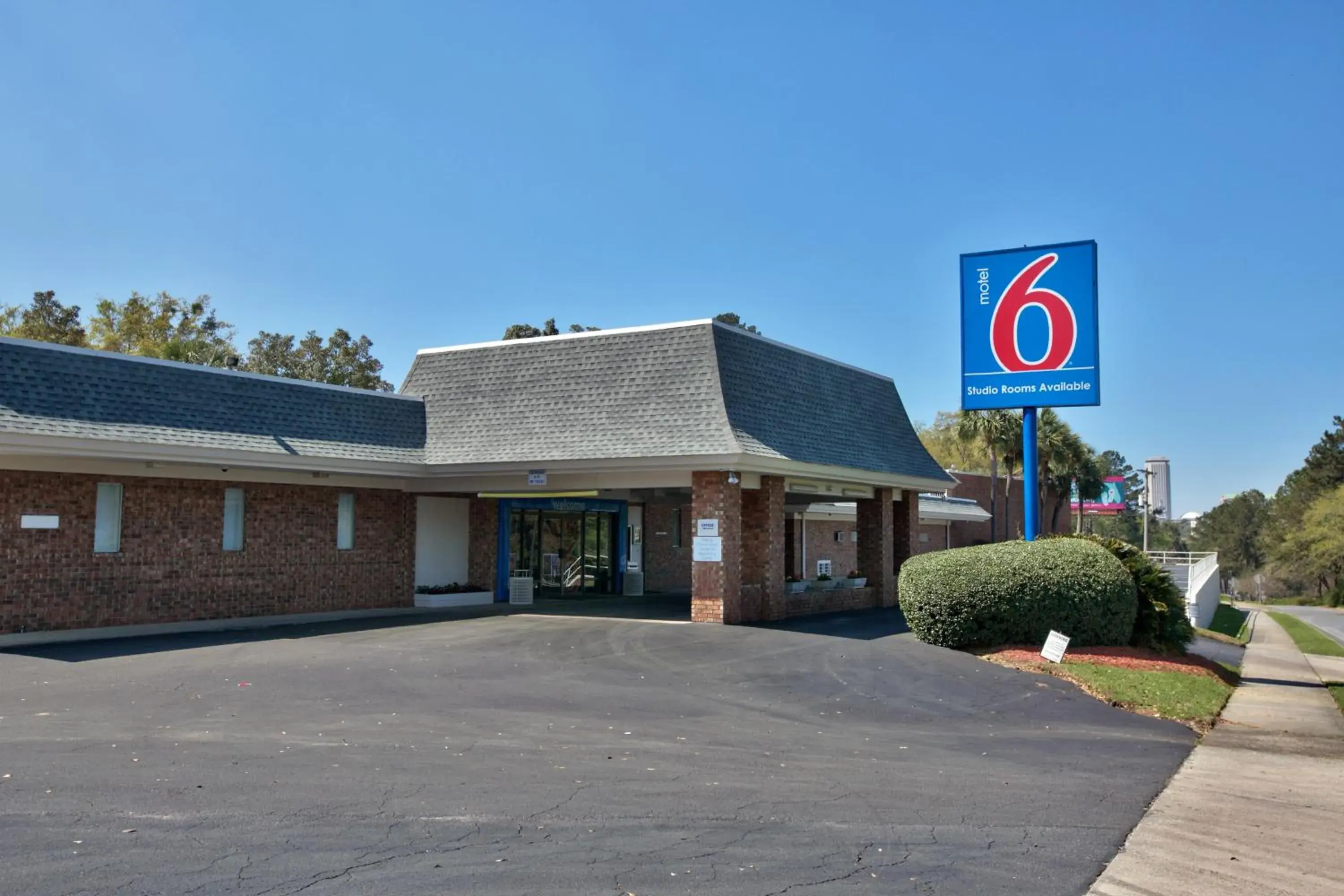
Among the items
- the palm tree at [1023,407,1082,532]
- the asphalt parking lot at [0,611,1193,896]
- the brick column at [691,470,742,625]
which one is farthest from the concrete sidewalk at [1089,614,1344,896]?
the palm tree at [1023,407,1082,532]

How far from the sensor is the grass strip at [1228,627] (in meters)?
30.1

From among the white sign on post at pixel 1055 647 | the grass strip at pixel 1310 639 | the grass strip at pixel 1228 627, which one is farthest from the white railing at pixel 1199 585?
the white sign on post at pixel 1055 647

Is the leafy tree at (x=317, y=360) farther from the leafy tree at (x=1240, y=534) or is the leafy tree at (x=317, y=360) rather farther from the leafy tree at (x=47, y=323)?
the leafy tree at (x=1240, y=534)

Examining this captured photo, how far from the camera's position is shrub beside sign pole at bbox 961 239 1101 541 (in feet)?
63.3

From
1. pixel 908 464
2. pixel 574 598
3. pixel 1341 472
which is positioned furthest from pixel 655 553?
pixel 1341 472

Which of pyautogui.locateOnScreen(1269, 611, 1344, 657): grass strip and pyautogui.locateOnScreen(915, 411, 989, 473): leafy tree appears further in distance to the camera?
pyautogui.locateOnScreen(915, 411, 989, 473): leafy tree

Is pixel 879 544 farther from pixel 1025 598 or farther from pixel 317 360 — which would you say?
pixel 317 360

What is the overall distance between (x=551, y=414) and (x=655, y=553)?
31.9 ft

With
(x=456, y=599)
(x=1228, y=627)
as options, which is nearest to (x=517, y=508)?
(x=456, y=599)

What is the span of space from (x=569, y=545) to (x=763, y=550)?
28.4 ft

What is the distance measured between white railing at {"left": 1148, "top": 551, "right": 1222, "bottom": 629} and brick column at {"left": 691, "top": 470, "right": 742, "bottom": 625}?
34.9ft

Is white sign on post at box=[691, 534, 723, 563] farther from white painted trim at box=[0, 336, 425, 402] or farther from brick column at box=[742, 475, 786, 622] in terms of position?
white painted trim at box=[0, 336, 425, 402]

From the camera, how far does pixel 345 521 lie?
2195 centimetres

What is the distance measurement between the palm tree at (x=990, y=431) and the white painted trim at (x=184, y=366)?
3315 centimetres
